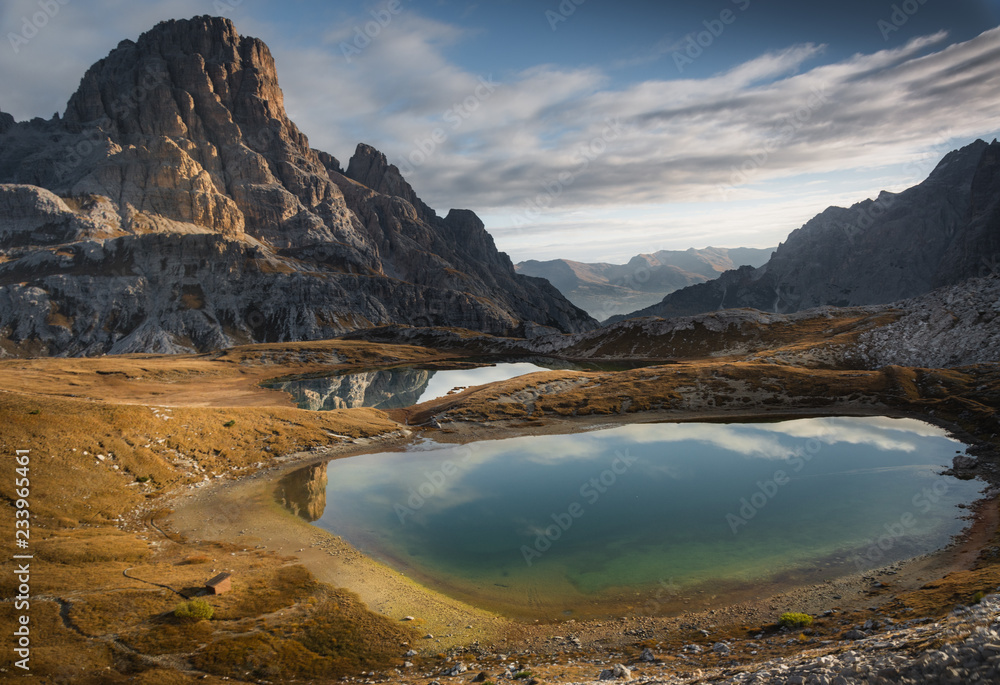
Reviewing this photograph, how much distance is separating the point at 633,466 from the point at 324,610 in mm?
37429

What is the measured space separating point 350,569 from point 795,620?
2824 cm

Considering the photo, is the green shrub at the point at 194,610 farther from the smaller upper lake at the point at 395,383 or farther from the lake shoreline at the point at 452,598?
the smaller upper lake at the point at 395,383

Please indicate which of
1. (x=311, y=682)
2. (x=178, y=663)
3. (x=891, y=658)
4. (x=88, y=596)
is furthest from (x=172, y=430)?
(x=891, y=658)

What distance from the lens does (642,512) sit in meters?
42.2

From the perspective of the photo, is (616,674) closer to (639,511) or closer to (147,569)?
(639,511)

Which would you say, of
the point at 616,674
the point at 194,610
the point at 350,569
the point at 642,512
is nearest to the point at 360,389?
the point at 350,569

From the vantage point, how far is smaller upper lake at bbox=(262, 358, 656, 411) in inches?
4161

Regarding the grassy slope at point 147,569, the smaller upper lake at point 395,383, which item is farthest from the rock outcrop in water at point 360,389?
the grassy slope at point 147,569

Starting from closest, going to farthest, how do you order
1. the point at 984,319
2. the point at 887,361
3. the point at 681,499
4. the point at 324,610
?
the point at 324,610, the point at 681,499, the point at 984,319, the point at 887,361

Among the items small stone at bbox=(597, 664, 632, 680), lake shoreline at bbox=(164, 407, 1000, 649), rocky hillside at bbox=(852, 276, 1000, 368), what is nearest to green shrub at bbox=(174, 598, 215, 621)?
lake shoreline at bbox=(164, 407, 1000, 649)

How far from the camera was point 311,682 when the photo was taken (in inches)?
880

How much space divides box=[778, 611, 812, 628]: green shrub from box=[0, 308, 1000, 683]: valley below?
2.26 feet

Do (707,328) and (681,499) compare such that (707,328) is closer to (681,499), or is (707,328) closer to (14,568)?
(681,499)

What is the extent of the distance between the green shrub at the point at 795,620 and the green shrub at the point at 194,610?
103 ft
